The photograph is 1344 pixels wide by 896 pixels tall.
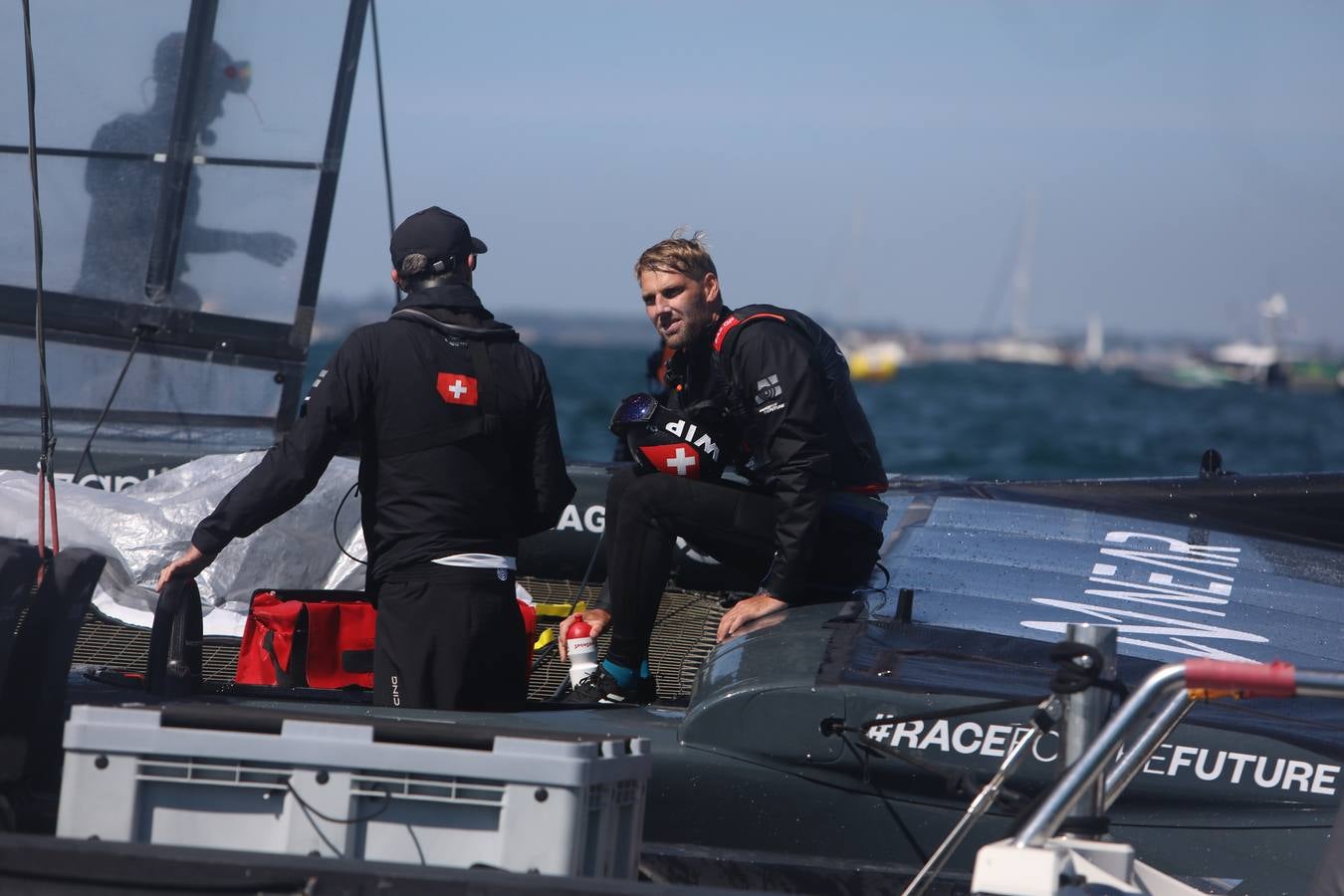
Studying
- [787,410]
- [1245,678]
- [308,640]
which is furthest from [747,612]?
[1245,678]

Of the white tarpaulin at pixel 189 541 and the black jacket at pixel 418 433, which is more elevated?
the black jacket at pixel 418 433

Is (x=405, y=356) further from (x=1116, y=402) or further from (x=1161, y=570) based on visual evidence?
(x=1116, y=402)

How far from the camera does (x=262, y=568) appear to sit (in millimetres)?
5238

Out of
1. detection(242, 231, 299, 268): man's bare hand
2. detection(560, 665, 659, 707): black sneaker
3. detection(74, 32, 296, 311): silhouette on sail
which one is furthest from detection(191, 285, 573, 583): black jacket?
detection(242, 231, 299, 268): man's bare hand

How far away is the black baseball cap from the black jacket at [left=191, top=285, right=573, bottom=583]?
78mm

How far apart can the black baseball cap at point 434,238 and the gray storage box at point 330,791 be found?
1301 mm

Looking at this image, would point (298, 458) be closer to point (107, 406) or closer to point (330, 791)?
point (330, 791)

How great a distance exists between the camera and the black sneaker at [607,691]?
407cm

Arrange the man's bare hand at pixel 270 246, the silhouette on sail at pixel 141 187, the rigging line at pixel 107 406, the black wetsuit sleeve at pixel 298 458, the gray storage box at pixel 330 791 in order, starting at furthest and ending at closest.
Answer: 1. the man's bare hand at pixel 270 246
2. the silhouette on sail at pixel 141 187
3. the rigging line at pixel 107 406
4. the black wetsuit sleeve at pixel 298 458
5. the gray storage box at pixel 330 791

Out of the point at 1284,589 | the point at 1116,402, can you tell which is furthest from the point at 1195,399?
the point at 1284,589

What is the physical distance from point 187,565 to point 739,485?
156 cm

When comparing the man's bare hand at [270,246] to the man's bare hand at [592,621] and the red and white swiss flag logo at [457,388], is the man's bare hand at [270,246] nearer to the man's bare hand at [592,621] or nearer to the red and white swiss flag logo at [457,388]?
the man's bare hand at [592,621]

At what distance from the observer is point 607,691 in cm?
409

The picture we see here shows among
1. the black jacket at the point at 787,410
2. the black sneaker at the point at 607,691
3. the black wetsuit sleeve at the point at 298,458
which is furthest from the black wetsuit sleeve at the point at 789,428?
the black wetsuit sleeve at the point at 298,458
